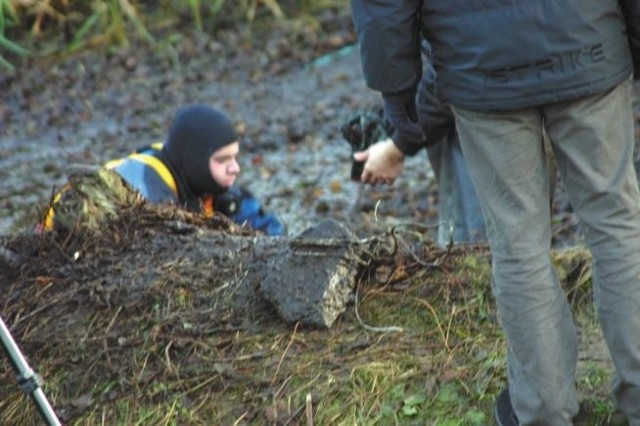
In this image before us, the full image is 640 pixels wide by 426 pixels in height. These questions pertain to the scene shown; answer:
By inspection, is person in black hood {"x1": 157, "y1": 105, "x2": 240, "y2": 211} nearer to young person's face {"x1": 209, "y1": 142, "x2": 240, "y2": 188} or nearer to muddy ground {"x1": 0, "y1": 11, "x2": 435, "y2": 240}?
young person's face {"x1": 209, "y1": 142, "x2": 240, "y2": 188}

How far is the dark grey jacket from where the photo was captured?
3.20 meters

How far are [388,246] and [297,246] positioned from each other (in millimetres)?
389

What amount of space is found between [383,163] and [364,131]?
401 millimetres

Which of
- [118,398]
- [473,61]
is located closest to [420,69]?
[473,61]

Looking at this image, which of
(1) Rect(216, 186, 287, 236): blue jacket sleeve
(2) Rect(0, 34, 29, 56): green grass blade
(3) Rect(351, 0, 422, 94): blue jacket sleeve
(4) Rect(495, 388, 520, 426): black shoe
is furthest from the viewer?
(2) Rect(0, 34, 29, 56): green grass blade

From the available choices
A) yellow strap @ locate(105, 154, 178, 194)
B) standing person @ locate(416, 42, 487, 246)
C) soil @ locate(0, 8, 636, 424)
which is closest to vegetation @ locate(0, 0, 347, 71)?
soil @ locate(0, 8, 636, 424)

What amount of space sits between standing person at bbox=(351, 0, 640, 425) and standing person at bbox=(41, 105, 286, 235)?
2890 mm

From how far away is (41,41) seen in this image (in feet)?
39.9

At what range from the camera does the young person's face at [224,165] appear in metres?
6.48

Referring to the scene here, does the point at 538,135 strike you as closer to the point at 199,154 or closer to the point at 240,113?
the point at 199,154

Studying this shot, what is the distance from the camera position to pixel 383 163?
494cm

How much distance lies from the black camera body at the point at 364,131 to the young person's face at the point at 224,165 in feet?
4.14

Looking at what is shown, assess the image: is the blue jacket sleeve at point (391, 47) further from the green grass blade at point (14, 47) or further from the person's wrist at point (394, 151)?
the green grass blade at point (14, 47)

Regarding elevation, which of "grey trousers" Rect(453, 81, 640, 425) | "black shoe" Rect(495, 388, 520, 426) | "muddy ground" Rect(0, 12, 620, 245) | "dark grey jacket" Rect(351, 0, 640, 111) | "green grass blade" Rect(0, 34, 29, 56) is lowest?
"muddy ground" Rect(0, 12, 620, 245)
